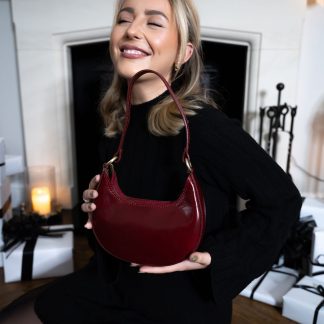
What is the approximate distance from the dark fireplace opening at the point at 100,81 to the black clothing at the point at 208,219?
156cm

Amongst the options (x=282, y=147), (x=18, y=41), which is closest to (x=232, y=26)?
(x=282, y=147)

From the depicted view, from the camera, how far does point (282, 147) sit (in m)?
2.19

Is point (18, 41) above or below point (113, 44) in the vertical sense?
above

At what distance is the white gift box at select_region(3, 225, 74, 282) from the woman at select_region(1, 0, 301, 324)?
2.55 feet

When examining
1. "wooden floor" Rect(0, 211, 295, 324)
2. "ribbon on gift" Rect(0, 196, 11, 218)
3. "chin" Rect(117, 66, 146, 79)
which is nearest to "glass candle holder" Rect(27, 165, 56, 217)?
"ribbon on gift" Rect(0, 196, 11, 218)

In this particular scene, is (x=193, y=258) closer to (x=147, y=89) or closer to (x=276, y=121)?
(x=147, y=89)

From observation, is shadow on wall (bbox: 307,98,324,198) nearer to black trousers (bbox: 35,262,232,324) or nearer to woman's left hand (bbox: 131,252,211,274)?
black trousers (bbox: 35,262,232,324)

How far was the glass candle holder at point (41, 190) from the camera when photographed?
6.95 feet

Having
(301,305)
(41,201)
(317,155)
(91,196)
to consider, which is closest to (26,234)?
(41,201)

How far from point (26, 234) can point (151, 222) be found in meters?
1.27

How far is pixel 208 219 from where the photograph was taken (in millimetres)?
718

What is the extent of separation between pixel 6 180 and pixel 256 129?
4.86 feet

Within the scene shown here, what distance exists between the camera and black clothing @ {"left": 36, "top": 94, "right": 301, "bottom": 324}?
2.09ft

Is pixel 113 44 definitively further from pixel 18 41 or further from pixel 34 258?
pixel 18 41
